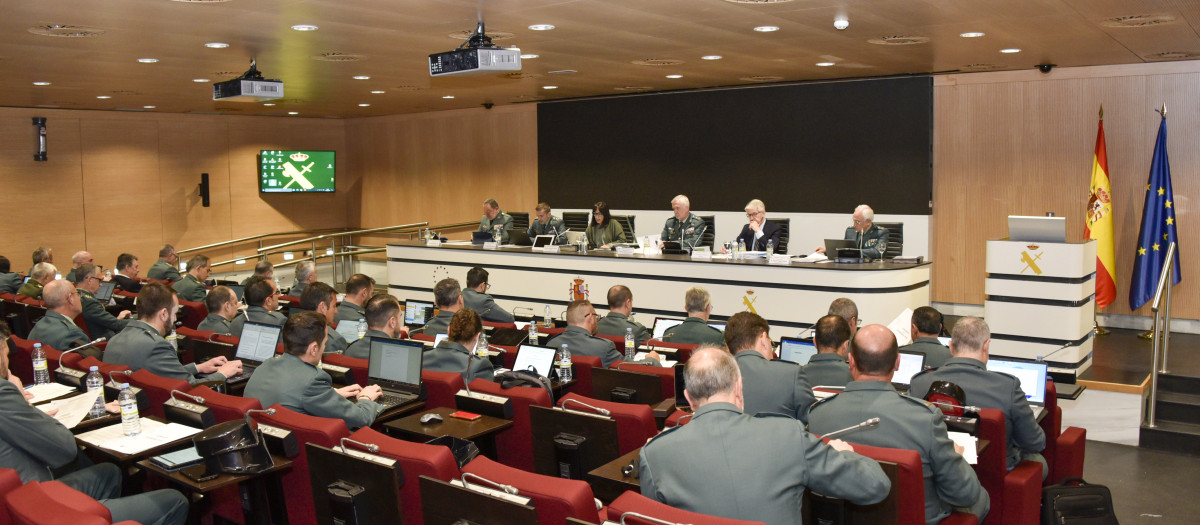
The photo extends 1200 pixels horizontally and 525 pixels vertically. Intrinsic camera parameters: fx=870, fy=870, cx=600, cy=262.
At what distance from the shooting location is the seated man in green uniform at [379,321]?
5000mm

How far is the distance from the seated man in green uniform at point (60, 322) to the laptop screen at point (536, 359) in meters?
2.94

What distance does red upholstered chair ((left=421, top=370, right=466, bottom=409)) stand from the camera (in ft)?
13.8

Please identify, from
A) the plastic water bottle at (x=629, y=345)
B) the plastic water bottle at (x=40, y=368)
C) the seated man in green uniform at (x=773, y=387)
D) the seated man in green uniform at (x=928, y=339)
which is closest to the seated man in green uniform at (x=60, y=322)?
the plastic water bottle at (x=40, y=368)

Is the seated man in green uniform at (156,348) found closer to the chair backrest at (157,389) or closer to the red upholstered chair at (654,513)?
the chair backrest at (157,389)

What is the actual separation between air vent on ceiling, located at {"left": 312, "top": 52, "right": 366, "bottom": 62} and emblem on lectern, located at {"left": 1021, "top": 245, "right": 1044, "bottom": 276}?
20.1ft

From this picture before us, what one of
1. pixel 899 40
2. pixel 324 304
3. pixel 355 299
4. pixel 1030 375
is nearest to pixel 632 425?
pixel 1030 375

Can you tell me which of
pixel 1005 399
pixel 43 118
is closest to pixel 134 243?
pixel 43 118

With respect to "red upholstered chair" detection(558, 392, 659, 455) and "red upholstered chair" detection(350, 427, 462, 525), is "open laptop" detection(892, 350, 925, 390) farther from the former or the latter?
"red upholstered chair" detection(350, 427, 462, 525)

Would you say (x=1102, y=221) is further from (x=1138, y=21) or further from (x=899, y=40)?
(x=899, y=40)

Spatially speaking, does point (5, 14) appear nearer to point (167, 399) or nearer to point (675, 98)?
point (167, 399)

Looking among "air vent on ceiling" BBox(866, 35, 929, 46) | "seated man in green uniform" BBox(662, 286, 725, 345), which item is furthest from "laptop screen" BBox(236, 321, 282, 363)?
"air vent on ceiling" BBox(866, 35, 929, 46)

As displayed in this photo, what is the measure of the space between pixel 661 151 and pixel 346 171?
7.61 meters

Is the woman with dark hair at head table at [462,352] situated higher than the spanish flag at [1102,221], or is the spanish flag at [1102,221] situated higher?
the spanish flag at [1102,221]

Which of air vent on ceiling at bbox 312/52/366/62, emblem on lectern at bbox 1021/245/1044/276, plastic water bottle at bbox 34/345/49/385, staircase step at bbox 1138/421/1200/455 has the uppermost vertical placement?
air vent on ceiling at bbox 312/52/366/62
